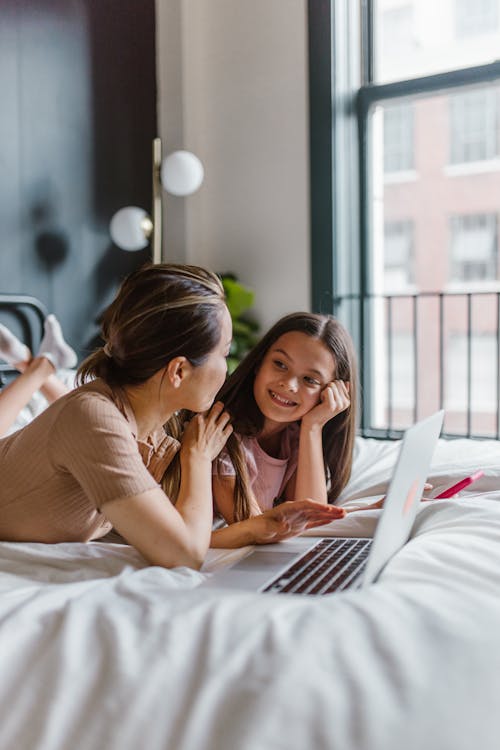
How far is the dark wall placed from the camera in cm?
259

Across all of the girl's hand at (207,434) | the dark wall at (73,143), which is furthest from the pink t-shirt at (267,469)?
the dark wall at (73,143)

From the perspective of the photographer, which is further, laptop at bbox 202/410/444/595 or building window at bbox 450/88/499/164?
building window at bbox 450/88/499/164

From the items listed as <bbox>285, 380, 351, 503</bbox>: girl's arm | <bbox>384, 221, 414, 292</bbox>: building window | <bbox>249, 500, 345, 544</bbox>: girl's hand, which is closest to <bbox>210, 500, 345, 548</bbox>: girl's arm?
<bbox>249, 500, 345, 544</bbox>: girl's hand

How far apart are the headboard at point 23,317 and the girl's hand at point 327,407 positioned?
1271 millimetres

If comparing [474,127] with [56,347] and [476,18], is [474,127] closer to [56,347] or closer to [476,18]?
[476,18]

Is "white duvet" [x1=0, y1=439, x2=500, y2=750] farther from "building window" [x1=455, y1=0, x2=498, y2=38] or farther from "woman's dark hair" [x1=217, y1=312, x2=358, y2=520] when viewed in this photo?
"building window" [x1=455, y1=0, x2=498, y2=38]

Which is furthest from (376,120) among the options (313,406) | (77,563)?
(77,563)

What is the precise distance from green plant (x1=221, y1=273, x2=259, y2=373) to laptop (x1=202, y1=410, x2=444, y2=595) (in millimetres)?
1728

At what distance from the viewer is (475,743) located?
23.6 inches

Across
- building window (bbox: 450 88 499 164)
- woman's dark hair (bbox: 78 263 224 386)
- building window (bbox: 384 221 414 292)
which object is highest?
→ building window (bbox: 450 88 499 164)

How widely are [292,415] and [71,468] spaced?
0.66 m

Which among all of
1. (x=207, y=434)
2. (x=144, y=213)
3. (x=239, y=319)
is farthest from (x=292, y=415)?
(x=239, y=319)

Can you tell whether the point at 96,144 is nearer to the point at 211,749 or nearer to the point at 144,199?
the point at 144,199

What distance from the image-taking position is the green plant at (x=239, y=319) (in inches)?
119
